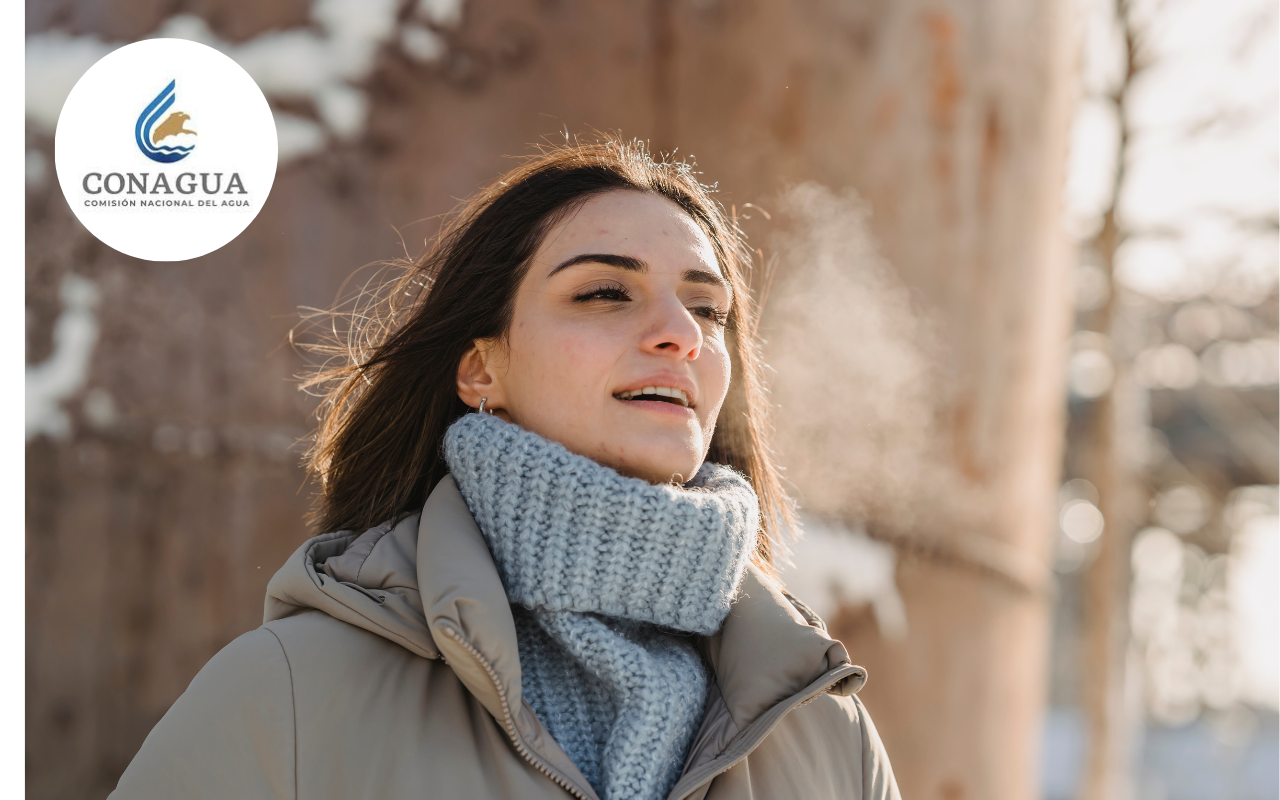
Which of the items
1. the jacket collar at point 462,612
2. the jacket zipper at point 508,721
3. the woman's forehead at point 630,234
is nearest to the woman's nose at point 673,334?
the woman's forehead at point 630,234

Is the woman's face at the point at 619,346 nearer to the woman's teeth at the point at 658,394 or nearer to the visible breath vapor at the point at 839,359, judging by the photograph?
the woman's teeth at the point at 658,394

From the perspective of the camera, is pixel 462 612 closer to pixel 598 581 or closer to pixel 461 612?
pixel 461 612

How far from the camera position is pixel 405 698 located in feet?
4.42

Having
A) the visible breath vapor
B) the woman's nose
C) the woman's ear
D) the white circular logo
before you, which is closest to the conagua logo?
the white circular logo

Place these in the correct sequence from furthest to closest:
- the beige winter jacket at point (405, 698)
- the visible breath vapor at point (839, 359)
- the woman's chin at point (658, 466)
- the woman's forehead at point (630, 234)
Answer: the visible breath vapor at point (839, 359) < the woman's forehead at point (630, 234) < the woman's chin at point (658, 466) < the beige winter jacket at point (405, 698)

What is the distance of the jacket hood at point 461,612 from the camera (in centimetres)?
131

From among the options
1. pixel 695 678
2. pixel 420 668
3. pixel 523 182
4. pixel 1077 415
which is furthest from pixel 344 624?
pixel 1077 415

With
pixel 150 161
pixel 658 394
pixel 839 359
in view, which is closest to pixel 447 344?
pixel 658 394

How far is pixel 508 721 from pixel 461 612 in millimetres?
157

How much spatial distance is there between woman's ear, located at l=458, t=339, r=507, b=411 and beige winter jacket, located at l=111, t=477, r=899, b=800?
0.29 meters

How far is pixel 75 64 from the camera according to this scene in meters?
2.16

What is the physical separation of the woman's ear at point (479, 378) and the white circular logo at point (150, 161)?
0.72m

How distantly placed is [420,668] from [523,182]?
3.10 ft

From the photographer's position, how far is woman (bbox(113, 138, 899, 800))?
1.30m
